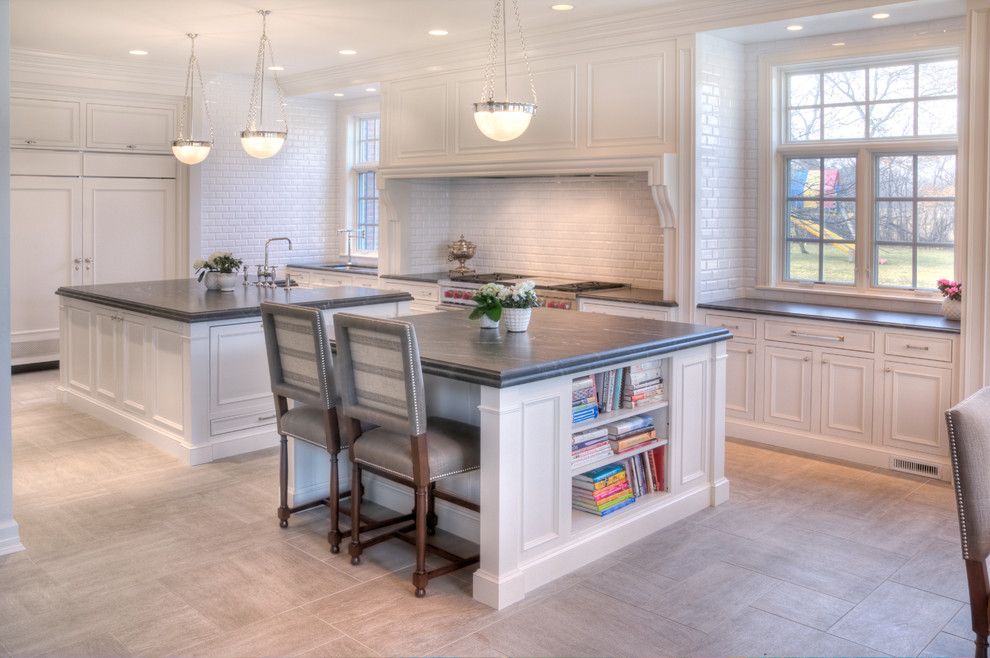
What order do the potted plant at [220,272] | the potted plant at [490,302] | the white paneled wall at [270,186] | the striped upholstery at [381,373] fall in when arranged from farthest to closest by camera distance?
the white paneled wall at [270,186]
the potted plant at [220,272]
the potted plant at [490,302]
the striped upholstery at [381,373]

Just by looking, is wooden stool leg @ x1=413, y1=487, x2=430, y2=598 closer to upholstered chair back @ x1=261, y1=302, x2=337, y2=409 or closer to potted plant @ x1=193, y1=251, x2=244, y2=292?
upholstered chair back @ x1=261, y1=302, x2=337, y2=409

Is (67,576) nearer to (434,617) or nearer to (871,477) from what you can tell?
(434,617)

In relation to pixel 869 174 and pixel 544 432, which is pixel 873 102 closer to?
pixel 869 174

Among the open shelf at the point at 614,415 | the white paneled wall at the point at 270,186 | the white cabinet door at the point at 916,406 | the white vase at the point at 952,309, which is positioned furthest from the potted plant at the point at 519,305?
the white paneled wall at the point at 270,186

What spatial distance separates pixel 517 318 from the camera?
13.5 feet

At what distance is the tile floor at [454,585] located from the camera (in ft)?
10.0

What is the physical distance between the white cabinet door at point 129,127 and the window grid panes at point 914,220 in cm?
611

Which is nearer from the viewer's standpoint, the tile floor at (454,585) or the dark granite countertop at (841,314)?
the tile floor at (454,585)

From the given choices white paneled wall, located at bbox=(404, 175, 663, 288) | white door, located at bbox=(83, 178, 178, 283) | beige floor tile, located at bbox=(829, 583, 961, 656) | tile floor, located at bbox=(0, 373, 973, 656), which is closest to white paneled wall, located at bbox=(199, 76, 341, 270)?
white door, located at bbox=(83, 178, 178, 283)

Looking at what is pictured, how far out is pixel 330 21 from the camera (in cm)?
625

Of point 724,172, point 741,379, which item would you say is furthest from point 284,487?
point 724,172

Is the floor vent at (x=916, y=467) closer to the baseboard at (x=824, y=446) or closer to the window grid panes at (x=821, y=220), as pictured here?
the baseboard at (x=824, y=446)

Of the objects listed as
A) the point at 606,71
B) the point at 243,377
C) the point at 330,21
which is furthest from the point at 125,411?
the point at 606,71

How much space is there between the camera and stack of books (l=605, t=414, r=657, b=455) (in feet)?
12.9
